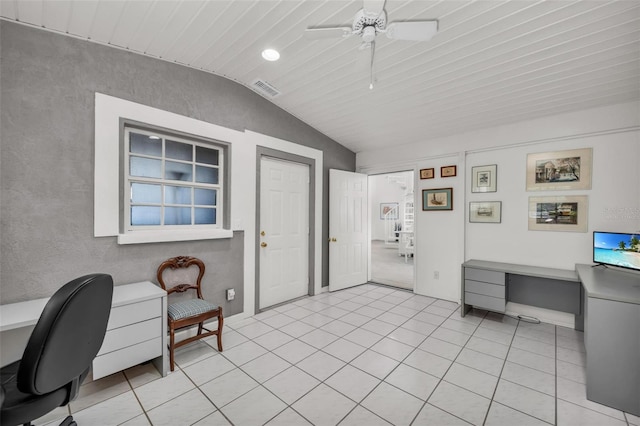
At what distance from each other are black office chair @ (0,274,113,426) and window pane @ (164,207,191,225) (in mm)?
1553

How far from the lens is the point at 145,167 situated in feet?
8.93

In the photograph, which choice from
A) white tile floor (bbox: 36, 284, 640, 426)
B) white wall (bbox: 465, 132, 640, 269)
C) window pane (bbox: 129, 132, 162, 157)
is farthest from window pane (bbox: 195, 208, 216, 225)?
white wall (bbox: 465, 132, 640, 269)

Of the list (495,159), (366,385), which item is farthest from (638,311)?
(495,159)

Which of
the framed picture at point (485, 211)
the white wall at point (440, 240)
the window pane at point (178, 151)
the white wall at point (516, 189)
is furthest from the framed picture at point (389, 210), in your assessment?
the window pane at point (178, 151)

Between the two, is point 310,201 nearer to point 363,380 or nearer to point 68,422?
point 363,380

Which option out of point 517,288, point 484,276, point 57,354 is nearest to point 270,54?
point 57,354

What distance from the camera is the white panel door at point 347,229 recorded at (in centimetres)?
457

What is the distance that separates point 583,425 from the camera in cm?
171

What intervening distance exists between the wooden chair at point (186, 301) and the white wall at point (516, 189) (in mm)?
3298

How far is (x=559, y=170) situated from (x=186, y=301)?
14.9 ft

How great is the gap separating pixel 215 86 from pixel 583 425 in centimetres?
434

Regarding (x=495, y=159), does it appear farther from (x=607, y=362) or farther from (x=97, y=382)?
(x=97, y=382)

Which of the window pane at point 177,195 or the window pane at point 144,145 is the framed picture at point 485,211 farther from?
the window pane at point 144,145

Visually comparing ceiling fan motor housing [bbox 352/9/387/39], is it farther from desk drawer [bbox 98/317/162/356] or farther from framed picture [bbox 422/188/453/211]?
framed picture [bbox 422/188/453/211]
